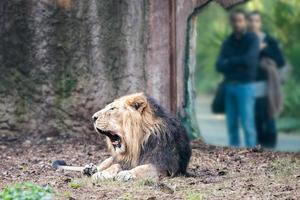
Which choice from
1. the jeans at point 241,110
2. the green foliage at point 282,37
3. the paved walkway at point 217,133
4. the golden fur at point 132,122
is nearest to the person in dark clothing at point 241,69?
the jeans at point 241,110

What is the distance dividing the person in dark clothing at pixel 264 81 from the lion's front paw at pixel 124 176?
21.1 ft

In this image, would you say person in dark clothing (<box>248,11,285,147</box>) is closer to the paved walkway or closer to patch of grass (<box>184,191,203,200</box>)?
the paved walkway

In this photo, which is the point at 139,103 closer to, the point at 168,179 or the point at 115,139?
the point at 115,139

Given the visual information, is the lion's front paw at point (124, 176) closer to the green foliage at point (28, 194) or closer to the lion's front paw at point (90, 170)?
the lion's front paw at point (90, 170)

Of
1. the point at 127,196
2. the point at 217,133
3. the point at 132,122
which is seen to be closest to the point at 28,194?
the point at 127,196

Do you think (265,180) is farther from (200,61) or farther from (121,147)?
(200,61)

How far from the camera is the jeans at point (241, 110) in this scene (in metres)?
14.9

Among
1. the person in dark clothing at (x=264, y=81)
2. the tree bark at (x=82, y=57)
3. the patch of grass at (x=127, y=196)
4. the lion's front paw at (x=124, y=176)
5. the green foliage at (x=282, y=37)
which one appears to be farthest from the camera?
the green foliage at (x=282, y=37)

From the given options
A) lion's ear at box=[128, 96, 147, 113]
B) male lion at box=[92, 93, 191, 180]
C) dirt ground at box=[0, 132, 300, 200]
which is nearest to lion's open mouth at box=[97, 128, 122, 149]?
male lion at box=[92, 93, 191, 180]

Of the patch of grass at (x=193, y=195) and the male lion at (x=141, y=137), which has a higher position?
the male lion at (x=141, y=137)

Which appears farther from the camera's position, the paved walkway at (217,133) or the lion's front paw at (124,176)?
the paved walkway at (217,133)

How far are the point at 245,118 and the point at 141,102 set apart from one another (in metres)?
5.85

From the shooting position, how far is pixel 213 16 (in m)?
28.3

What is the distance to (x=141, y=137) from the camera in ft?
30.3
